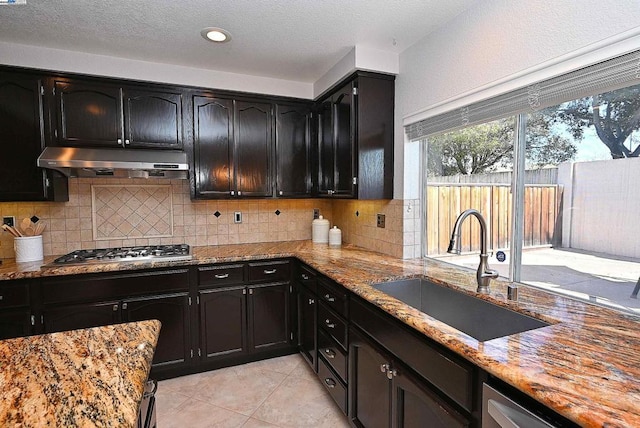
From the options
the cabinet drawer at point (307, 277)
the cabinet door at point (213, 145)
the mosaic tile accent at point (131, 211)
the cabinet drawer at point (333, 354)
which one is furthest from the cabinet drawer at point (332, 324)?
the mosaic tile accent at point (131, 211)

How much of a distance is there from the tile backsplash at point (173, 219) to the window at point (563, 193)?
62 cm

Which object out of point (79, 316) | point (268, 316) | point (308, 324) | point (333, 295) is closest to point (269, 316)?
point (268, 316)

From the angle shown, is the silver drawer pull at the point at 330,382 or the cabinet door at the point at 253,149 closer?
the silver drawer pull at the point at 330,382

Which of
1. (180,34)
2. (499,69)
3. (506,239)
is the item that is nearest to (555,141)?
(499,69)

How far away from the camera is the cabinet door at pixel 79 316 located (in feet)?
7.39

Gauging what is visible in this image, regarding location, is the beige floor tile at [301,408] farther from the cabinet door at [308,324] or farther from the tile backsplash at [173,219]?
the tile backsplash at [173,219]

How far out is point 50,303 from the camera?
2240 mm

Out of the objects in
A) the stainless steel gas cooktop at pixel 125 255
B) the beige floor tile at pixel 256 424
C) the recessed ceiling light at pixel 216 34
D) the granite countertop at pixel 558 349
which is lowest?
the beige floor tile at pixel 256 424

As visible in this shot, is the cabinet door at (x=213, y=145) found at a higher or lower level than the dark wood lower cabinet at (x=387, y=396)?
higher

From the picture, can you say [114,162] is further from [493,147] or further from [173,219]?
[493,147]

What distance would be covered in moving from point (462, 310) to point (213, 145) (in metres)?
2.36

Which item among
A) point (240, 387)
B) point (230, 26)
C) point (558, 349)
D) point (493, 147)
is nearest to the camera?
point (558, 349)

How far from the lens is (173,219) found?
9.96 feet

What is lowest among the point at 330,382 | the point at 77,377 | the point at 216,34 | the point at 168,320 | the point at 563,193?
the point at 330,382
